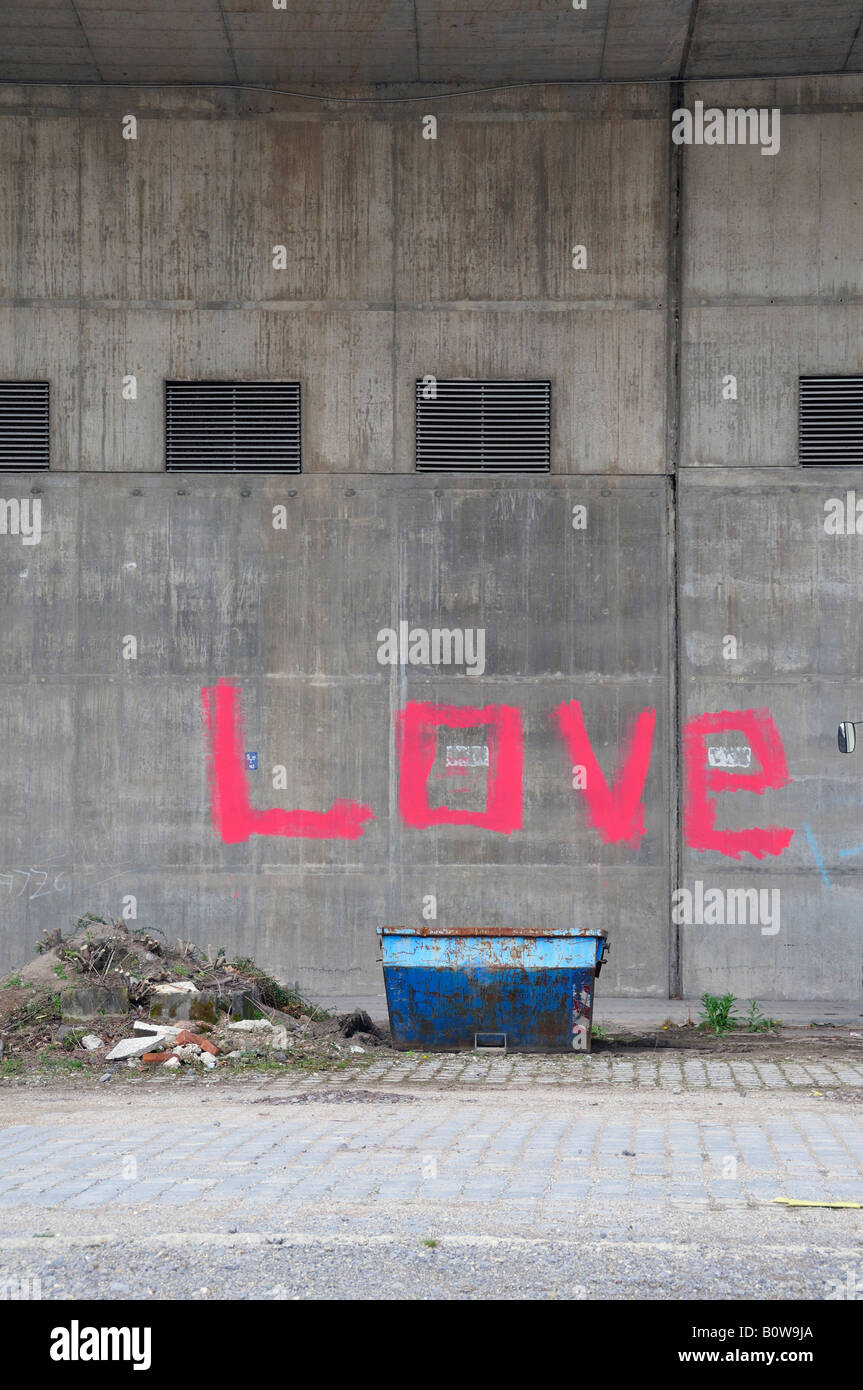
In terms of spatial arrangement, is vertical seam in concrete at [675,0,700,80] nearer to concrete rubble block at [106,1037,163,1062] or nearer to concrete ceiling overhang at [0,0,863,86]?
concrete ceiling overhang at [0,0,863,86]

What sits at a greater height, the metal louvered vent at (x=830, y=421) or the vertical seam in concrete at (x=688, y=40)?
the vertical seam in concrete at (x=688, y=40)

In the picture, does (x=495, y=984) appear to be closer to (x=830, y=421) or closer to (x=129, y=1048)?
(x=129, y=1048)

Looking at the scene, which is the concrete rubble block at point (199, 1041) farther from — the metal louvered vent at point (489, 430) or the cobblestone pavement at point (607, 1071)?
the metal louvered vent at point (489, 430)

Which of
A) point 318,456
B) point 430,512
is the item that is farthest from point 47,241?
→ point 430,512

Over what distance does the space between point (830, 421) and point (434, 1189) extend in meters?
12.7

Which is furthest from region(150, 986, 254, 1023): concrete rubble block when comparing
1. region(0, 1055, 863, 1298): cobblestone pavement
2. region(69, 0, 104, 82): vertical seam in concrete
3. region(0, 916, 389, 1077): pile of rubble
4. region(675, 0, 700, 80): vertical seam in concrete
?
region(675, 0, 700, 80): vertical seam in concrete

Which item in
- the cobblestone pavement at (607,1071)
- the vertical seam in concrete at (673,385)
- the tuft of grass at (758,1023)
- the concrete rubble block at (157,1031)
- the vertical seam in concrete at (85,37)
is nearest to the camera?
the cobblestone pavement at (607,1071)

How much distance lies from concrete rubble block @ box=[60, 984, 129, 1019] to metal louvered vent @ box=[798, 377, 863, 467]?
9.94 m

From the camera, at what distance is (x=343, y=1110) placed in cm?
1007

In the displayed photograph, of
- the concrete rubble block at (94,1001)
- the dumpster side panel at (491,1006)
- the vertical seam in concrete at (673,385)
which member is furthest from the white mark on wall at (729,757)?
the concrete rubble block at (94,1001)

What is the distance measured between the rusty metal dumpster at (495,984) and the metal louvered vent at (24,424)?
25.9ft

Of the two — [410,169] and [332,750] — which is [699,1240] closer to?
[332,750]

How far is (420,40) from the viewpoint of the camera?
16688mm

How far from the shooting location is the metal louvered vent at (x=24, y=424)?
681 inches
